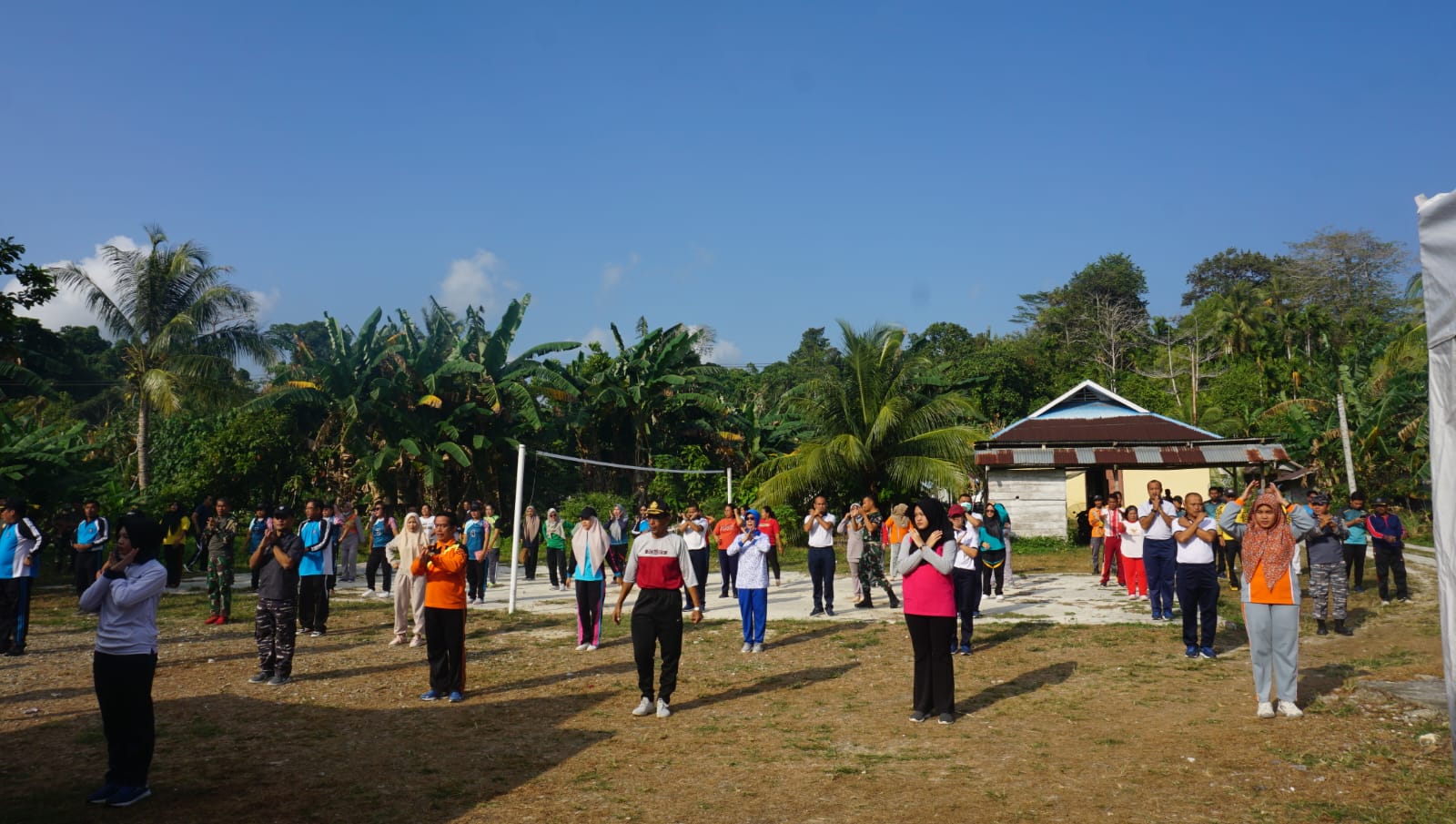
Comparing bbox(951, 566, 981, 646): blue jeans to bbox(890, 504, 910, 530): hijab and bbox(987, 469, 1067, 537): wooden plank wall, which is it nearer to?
bbox(890, 504, 910, 530): hijab

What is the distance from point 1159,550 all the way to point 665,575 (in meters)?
7.40

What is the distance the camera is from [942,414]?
27.2m

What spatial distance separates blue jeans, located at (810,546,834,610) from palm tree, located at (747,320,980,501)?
40.7ft

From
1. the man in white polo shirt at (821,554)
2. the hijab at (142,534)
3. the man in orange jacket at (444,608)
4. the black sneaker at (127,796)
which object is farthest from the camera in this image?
the man in white polo shirt at (821,554)

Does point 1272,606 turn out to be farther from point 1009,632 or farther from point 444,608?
point 444,608

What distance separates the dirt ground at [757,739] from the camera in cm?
582

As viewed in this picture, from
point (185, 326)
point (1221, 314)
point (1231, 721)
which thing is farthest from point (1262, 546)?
point (1221, 314)

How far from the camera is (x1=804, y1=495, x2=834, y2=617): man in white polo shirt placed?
13297 mm

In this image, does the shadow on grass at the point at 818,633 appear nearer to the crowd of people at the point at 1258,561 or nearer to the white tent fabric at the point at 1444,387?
the crowd of people at the point at 1258,561

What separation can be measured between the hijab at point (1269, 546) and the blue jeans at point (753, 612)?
5.03 metres

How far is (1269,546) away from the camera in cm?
781

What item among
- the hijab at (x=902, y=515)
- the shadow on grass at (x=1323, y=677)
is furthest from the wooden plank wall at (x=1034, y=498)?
the hijab at (x=902, y=515)

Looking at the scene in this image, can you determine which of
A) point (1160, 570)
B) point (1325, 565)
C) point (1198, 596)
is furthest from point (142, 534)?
point (1325, 565)

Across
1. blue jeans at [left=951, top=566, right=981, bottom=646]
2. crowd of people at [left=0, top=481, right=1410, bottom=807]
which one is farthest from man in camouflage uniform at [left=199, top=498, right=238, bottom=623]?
blue jeans at [left=951, top=566, right=981, bottom=646]
